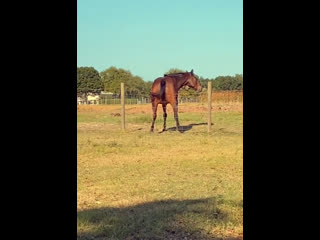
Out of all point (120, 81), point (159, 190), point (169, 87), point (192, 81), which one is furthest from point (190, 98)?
point (159, 190)

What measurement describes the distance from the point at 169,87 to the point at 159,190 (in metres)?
6.51

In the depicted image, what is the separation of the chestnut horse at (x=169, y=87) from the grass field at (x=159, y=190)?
9.90 ft

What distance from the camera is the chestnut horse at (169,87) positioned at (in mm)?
9766

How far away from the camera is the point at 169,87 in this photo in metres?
9.79

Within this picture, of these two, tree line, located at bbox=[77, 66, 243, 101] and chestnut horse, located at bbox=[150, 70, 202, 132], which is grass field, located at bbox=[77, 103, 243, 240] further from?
tree line, located at bbox=[77, 66, 243, 101]

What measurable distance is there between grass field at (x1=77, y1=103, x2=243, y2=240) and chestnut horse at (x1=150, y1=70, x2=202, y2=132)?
302 cm

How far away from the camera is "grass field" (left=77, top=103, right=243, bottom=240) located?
7.97 ft

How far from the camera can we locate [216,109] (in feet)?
46.6

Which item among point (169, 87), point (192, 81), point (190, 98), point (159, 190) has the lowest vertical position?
point (159, 190)

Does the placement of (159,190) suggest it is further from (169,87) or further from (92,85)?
(92,85)

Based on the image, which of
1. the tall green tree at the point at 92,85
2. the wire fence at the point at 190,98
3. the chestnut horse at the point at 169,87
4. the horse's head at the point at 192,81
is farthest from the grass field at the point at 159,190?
the wire fence at the point at 190,98

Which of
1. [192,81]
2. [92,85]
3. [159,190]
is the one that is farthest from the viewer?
[92,85]

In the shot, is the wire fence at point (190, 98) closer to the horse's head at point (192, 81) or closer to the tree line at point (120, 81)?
the tree line at point (120, 81)
